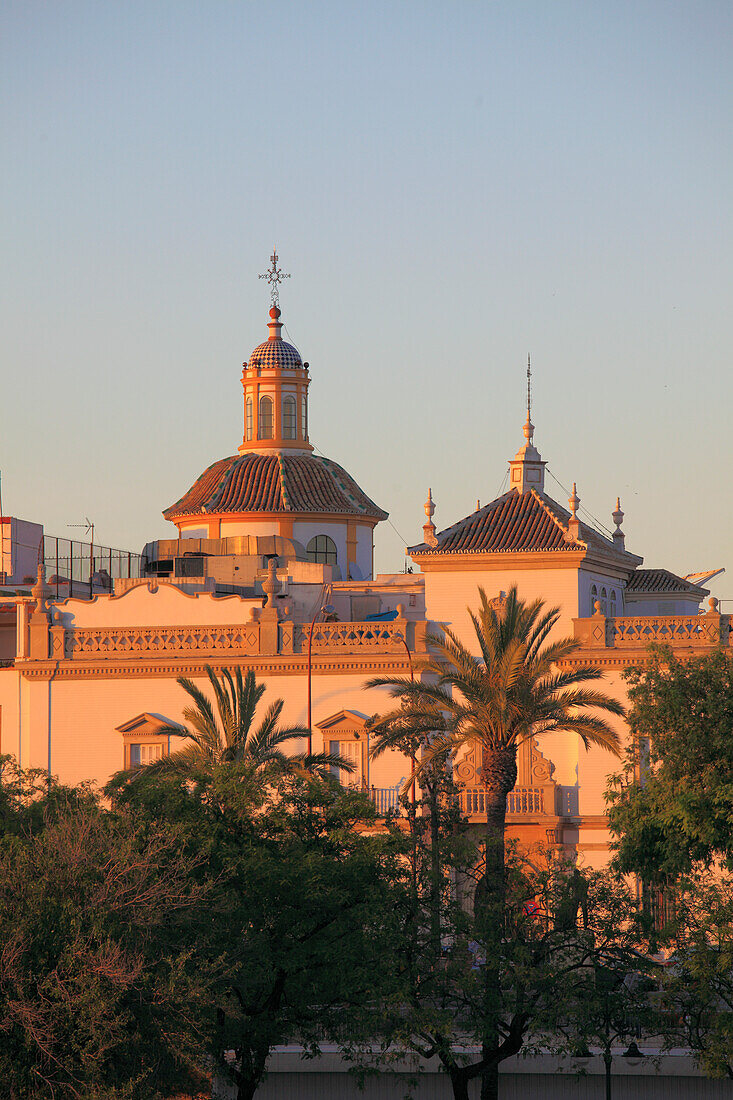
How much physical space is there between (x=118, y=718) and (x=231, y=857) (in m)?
18.6

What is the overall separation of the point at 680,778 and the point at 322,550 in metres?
34.4

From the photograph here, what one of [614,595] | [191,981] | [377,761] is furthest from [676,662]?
[614,595]

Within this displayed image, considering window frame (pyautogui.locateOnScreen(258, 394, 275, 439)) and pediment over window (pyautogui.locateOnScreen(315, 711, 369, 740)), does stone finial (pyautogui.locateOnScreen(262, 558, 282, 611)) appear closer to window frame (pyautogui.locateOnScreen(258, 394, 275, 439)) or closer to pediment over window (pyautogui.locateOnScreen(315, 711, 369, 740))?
pediment over window (pyautogui.locateOnScreen(315, 711, 369, 740))

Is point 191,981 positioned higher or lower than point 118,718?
lower

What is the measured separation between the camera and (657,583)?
54.0 m

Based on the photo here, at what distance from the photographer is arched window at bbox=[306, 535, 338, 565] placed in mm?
66500

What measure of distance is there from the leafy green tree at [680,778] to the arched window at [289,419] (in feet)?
118

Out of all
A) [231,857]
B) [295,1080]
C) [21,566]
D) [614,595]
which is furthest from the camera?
[21,566]

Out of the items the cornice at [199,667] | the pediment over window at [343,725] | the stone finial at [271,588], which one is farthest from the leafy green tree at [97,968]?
the stone finial at [271,588]

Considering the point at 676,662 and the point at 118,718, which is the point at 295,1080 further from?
the point at 118,718

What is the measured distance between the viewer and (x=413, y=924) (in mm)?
31906

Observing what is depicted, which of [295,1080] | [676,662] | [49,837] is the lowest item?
[295,1080]

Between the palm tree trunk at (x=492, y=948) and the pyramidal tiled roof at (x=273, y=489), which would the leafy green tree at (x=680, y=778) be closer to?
the palm tree trunk at (x=492, y=948)

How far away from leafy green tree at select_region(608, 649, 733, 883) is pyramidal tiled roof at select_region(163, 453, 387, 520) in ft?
108
